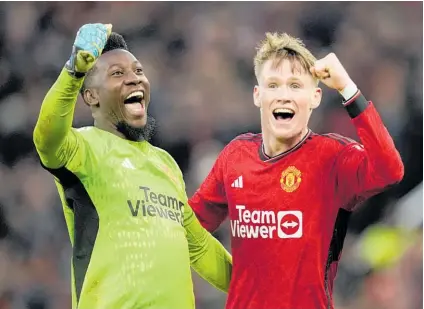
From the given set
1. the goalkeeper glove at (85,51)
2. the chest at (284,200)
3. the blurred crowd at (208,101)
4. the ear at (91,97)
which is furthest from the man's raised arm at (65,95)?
the blurred crowd at (208,101)

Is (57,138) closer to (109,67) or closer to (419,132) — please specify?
(109,67)

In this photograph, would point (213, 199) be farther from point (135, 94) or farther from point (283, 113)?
point (135, 94)

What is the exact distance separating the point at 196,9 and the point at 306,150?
307cm

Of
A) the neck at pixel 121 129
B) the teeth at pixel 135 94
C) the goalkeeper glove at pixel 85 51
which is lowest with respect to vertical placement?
the neck at pixel 121 129

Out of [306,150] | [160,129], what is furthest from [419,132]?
[306,150]

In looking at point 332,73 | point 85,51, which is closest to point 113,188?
point 85,51

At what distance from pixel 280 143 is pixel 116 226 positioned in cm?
90

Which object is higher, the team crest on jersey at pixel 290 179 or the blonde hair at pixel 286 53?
the blonde hair at pixel 286 53

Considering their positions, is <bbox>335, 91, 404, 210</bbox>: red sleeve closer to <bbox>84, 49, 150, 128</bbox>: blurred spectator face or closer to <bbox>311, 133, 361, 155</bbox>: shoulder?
<bbox>311, 133, 361, 155</bbox>: shoulder

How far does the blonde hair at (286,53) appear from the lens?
3.99 m

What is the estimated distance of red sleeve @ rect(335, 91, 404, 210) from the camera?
363 cm

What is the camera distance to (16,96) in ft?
21.4

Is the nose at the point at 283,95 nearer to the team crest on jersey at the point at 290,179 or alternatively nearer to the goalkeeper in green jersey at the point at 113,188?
the team crest on jersey at the point at 290,179

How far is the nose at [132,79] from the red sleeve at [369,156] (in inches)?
34.6
